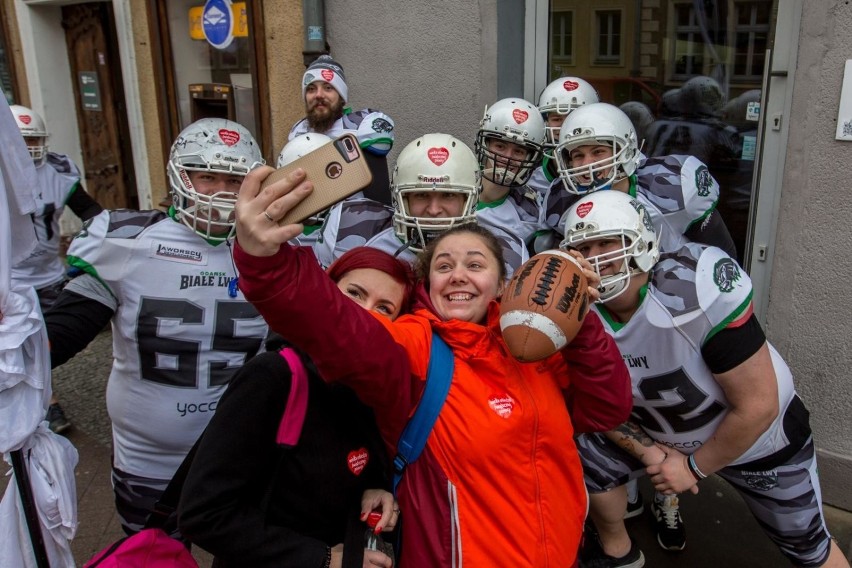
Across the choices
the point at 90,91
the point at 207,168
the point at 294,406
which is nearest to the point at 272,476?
the point at 294,406

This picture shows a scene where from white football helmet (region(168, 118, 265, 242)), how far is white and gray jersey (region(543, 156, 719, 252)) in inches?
58.1

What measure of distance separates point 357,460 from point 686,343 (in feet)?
4.13

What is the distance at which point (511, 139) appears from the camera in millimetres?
3404

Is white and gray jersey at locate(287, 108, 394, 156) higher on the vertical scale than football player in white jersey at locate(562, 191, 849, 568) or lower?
higher

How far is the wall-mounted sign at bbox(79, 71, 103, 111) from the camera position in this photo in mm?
8227

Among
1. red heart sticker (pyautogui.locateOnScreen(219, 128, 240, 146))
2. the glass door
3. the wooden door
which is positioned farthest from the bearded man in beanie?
the wooden door

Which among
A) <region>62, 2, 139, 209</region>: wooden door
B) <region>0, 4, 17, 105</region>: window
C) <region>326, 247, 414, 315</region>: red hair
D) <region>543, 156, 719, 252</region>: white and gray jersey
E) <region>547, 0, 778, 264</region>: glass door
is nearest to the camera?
<region>326, 247, 414, 315</region>: red hair

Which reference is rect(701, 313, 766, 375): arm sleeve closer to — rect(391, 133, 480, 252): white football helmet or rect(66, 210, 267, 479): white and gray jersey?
rect(391, 133, 480, 252): white football helmet

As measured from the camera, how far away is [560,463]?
6.06ft

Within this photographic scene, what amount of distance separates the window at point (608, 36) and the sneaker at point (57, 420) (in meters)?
4.32

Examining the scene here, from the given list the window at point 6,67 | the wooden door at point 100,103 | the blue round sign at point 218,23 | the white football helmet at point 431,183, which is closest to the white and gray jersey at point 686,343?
the white football helmet at point 431,183

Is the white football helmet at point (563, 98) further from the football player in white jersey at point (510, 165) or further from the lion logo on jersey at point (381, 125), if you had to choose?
the lion logo on jersey at point (381, 125)

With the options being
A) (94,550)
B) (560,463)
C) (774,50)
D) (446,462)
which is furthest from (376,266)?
(774,50)

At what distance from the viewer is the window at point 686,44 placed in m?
4.36
